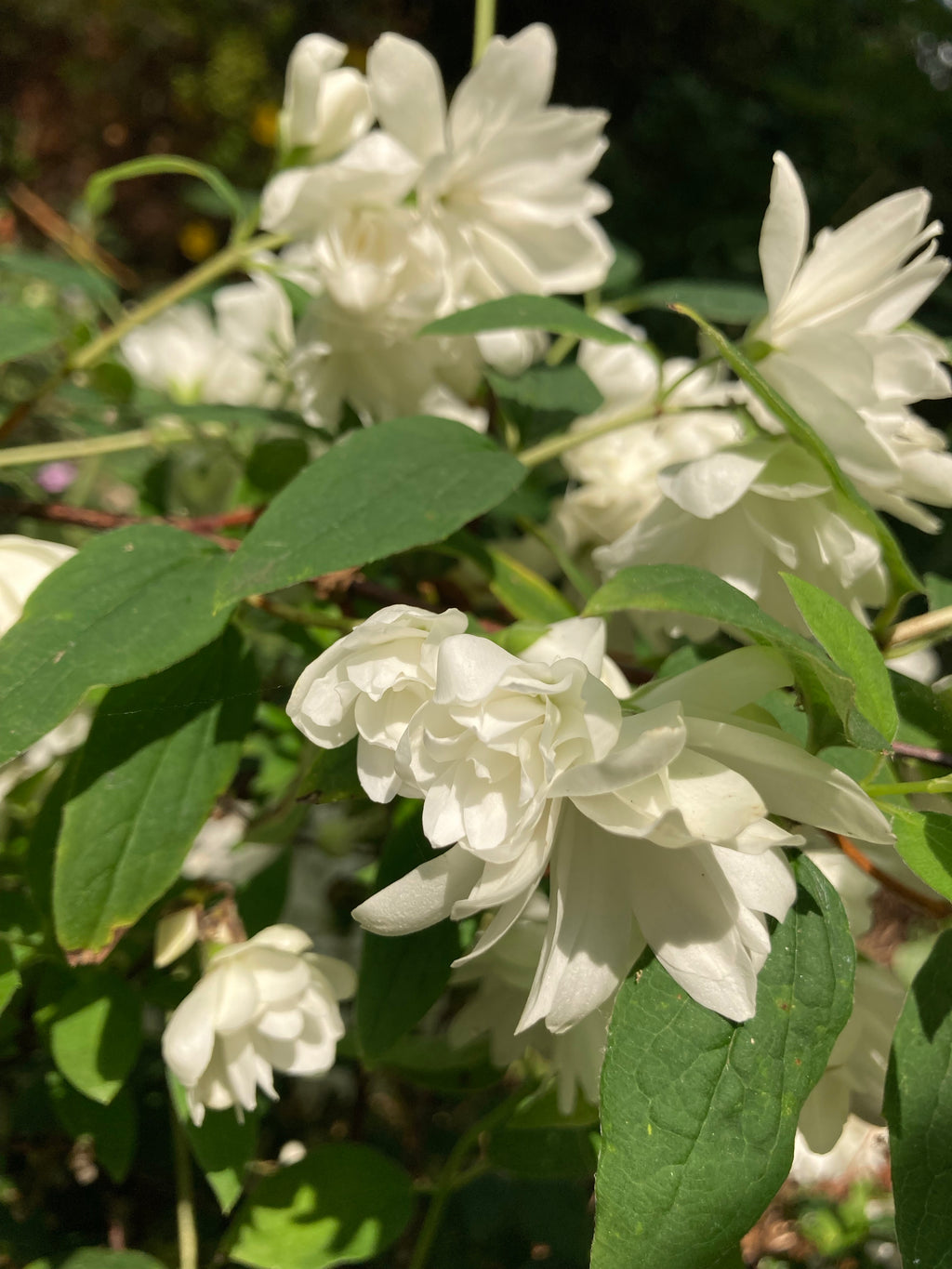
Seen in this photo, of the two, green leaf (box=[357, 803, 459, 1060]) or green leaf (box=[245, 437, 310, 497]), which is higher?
green leaf (box=[245, 437, 310, 497])

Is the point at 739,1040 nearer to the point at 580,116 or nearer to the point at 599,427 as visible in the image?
the point at 599,427

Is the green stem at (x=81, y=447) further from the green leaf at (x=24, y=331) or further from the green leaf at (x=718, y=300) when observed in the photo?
the green leaf at (x=718, y=300)

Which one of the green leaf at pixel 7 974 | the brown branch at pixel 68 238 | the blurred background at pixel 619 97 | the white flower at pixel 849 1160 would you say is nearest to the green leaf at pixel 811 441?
the green leaf at pixel 7 974

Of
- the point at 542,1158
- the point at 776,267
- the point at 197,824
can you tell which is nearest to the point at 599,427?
the point at 776,267

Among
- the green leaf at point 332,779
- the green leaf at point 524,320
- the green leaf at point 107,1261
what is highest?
the green leaf at point 524,320

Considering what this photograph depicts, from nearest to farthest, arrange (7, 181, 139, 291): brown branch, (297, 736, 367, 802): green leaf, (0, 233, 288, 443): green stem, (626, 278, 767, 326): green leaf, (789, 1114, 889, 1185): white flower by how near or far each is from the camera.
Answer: (297, 736, 367, 802): green leaf, (0, 233, 288, 443): green stem, (626, 278, 767, 326): green leaf, (7, 181, 139, 291): brown branch, (789, 1114, 889, 1185): white flower

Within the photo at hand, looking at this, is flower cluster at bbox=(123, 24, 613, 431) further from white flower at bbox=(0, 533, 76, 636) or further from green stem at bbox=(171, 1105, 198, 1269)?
green stem at bbox=(171, 1105, 198, 1269)

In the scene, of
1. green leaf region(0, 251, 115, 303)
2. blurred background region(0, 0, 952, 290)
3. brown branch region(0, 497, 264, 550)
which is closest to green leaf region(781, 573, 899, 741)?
brown branch region(0, 497, 264, 550)
